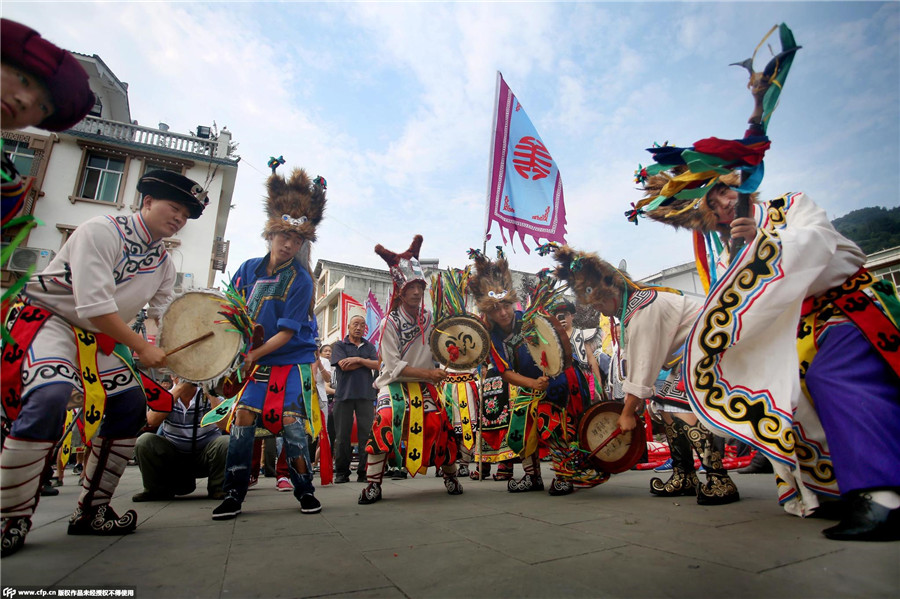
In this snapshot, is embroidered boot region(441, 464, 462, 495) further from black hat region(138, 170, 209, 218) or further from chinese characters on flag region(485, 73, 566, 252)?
chinese characters on flag region(485, 73, 566, 252)

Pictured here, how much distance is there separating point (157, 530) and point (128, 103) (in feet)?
75.2

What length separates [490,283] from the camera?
4.38 m

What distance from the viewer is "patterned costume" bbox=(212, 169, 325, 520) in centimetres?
293

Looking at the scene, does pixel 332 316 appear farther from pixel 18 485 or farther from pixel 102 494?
pixel 18 485

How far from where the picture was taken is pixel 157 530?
244 cm

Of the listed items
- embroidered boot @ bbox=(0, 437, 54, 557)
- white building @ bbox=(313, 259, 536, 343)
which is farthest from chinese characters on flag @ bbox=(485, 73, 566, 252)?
white building @ bbox=(313, 259, 536, 343)

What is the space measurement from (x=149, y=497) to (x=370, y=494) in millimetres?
1973

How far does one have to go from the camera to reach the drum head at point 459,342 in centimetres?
384

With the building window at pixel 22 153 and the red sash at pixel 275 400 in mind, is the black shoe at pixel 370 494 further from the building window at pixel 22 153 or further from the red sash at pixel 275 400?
the building window at pixel 22 153

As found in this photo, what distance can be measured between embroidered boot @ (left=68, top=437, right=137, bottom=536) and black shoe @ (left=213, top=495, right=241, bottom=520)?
0.48 m

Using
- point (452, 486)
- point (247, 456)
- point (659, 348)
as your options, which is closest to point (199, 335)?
point (247, 456)

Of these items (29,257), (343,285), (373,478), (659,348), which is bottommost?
(373,478)

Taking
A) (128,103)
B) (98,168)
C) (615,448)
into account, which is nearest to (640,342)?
(615,448)

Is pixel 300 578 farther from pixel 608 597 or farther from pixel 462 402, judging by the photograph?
pixel 462 402
